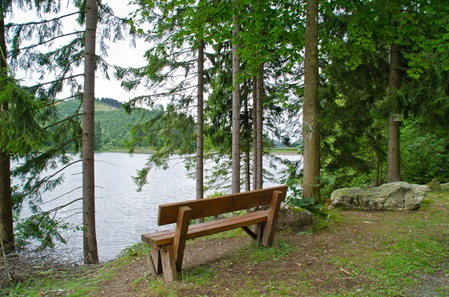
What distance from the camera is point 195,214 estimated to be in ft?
11.3

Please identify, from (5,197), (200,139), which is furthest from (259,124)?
(5,197)

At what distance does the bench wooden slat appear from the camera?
11.0ft

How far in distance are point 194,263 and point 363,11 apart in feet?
17.4

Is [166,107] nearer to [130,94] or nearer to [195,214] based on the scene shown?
[130,94]

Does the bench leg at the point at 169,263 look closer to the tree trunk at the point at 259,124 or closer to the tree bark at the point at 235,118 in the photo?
the tree bark at the point at 235,118

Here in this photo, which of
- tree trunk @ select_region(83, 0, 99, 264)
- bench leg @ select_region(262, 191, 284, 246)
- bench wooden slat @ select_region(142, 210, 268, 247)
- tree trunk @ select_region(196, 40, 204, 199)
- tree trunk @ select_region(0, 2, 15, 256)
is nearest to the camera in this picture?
bench wooden slat @ select_region(142, 210, 268, 247)

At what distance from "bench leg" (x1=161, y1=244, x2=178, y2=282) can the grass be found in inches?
3.3

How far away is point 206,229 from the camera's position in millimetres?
3617

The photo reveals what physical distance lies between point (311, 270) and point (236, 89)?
565 cm

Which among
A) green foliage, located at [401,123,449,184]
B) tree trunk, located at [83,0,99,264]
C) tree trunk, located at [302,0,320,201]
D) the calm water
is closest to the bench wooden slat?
tree trunk, located at [302,0,320,201]

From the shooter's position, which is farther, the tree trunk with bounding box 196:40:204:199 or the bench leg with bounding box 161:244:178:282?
the tree trunk with bounding box 196:40:204:199

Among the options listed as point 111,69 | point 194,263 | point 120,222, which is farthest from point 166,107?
point 194,263

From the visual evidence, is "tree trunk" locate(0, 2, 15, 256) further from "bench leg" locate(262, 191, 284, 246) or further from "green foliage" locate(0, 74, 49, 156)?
"bench leg" locate(262, 191, 284, 246)

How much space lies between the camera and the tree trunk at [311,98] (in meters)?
4.90
